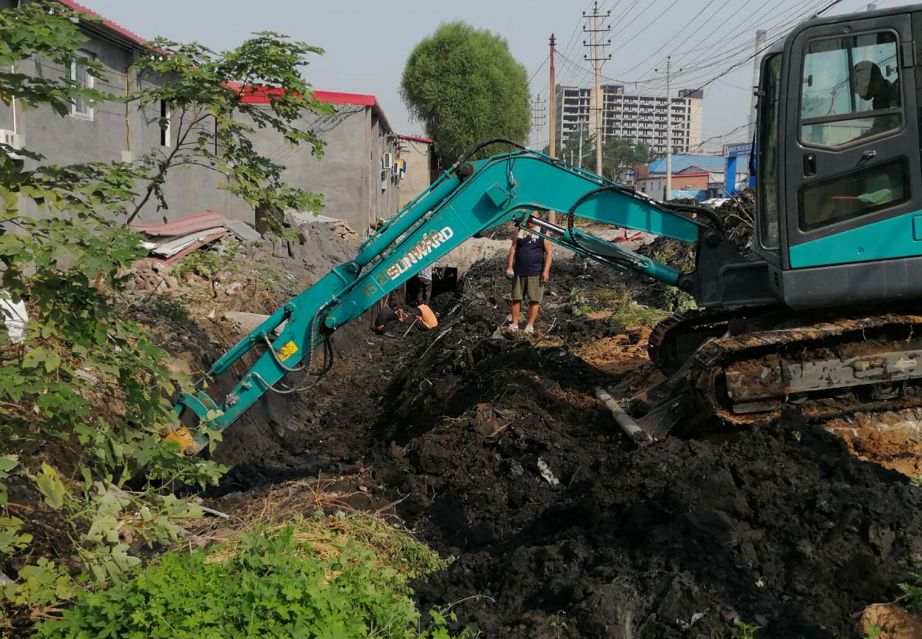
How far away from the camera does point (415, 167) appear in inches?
2056

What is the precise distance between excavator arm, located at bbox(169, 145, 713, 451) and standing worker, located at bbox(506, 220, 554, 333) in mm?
4698

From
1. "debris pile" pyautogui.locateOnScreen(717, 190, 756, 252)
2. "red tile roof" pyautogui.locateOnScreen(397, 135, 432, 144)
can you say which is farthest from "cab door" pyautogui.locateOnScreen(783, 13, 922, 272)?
"red tile roof" pyautogui.locateOnScreen(397, 135, 432, 144)

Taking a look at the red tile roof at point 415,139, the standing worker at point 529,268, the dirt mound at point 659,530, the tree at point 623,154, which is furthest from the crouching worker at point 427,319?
the tree at point 623,154

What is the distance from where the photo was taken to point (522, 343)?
431 inches

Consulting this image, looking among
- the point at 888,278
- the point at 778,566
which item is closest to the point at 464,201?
the point at 888,278

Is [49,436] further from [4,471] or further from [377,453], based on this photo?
[377,453]

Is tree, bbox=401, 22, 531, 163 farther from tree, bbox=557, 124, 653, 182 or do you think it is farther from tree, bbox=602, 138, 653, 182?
tree, bbox=602, 138, 653, 182

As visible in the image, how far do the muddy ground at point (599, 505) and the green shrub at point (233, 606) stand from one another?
762 mm

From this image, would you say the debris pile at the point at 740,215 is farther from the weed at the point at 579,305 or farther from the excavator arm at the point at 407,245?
the excavator arm at the point at 407,245

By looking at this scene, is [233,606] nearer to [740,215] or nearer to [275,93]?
[275,93]

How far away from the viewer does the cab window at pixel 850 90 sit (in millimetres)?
6402

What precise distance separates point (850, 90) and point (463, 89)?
47.0m

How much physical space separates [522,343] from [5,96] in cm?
742

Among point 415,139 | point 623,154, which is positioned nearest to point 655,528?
point 415,139
